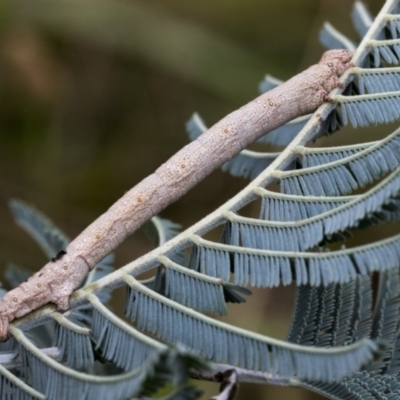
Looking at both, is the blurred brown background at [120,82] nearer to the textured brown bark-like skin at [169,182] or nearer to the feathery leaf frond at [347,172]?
the textured brown bark-like skin at [169,182]

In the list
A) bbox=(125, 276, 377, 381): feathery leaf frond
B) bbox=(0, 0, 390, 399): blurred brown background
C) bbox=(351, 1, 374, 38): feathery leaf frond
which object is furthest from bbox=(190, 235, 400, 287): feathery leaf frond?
bbox=(0, 0, 390, 399): blurred brown background

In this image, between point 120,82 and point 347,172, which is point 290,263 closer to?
point 347,172

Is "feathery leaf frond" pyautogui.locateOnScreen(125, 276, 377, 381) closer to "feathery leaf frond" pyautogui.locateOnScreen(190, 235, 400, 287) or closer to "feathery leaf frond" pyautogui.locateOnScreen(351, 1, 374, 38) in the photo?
"feathery leaf frond" pyautogui.locateOnScreen(190, 235, 400, 287)

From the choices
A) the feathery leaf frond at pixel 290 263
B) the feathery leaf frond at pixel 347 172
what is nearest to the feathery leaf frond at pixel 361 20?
the feathery leaf frond at pixel 347 172

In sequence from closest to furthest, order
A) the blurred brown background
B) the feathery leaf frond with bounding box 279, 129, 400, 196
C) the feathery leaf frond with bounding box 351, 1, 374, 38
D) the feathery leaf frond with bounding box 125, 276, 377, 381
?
the feathery leaf frond with bounding box 125, 276, 377, 381 → the feathery leaf frond with bounding box 279, 129, 400, 196 → the feathery leaf frond with bounding box 351, 1, 374, 38 → the blurred brown background

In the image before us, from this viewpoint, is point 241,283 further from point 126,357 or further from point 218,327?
point 126,357
